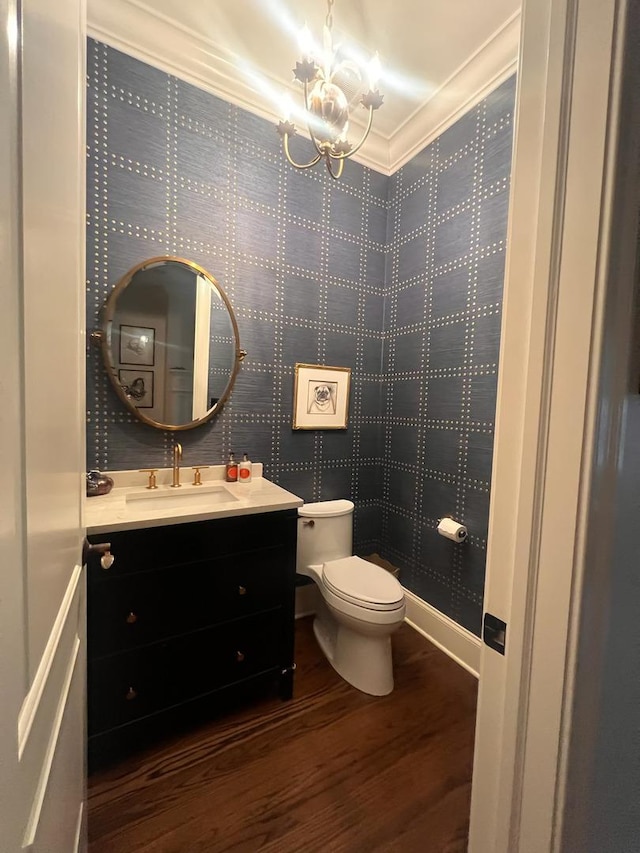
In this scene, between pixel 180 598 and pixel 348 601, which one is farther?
pixel 348 601

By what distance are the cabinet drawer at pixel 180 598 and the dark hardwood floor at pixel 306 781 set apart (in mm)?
463

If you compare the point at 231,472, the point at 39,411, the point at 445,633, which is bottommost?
the point at 445,633

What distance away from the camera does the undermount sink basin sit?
1554 millimetres

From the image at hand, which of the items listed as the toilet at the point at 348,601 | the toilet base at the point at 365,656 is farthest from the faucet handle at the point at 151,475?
the toilet base at the point at 365,656

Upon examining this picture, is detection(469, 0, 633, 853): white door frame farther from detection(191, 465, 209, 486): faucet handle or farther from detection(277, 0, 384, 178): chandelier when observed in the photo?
detection(191, 465, 209, 486): faucet handle

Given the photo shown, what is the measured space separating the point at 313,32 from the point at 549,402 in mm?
2042

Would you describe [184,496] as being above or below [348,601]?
above

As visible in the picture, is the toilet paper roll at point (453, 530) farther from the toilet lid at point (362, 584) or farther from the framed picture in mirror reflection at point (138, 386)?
the framed picture in mirror reflection at point (138, 386)

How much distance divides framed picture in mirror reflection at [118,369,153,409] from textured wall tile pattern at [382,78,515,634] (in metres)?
1.45

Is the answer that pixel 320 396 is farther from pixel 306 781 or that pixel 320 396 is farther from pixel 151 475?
pixel 306 781

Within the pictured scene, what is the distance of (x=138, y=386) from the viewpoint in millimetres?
1639

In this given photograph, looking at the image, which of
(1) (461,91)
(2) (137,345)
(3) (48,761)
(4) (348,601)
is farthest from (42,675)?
(1) (461,91)

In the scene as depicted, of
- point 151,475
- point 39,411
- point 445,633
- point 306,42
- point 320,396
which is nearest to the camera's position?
point 39,411

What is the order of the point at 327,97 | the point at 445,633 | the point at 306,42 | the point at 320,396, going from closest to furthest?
the point at 306,42 → the point at 327,97 → the point at 445,633 → the point at 320,396
